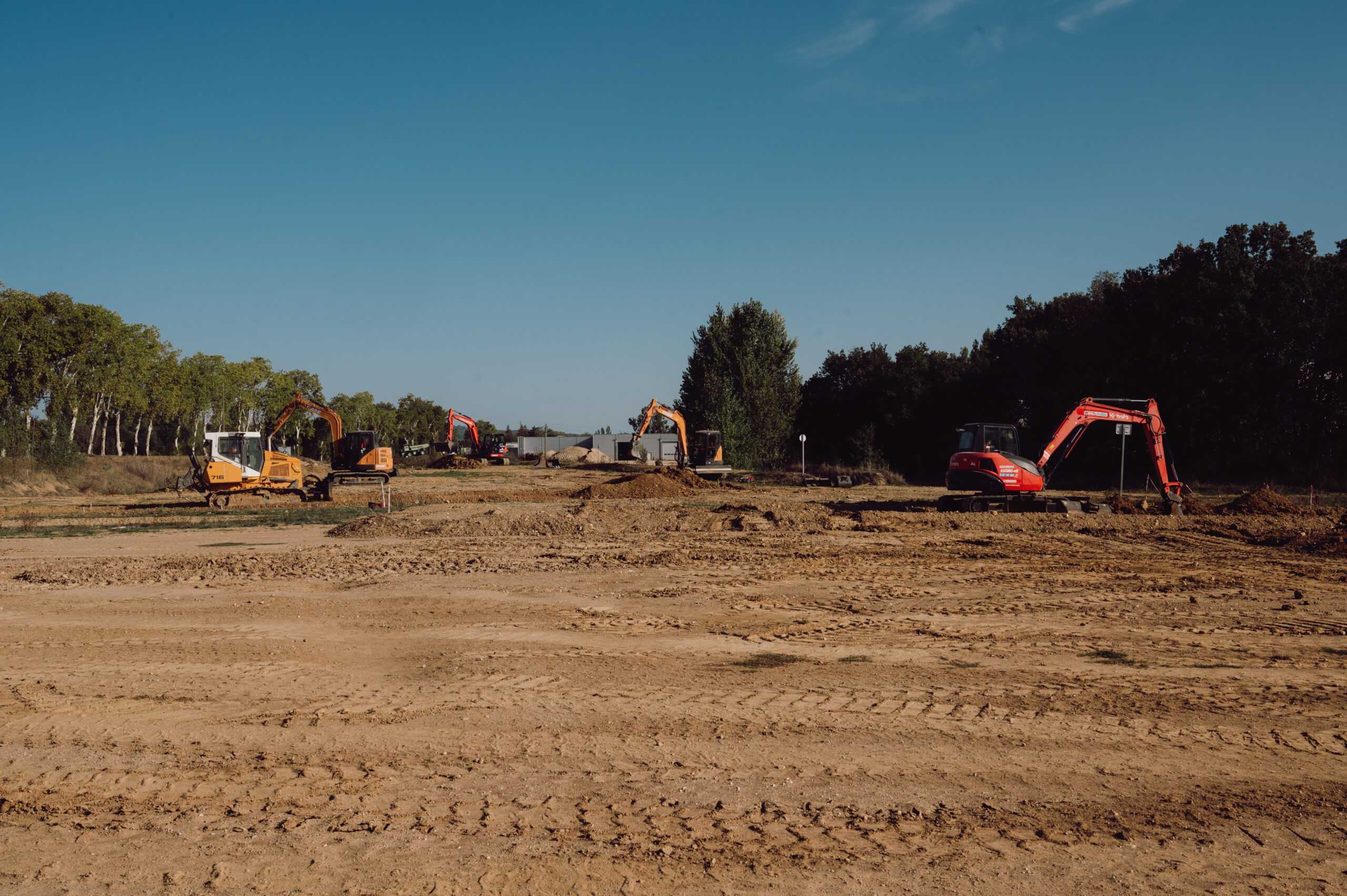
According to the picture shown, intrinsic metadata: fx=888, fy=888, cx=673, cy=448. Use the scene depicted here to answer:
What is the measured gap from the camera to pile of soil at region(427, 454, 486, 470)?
5766 centimetres

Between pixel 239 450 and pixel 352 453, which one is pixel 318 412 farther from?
Answer: pixel 239 450

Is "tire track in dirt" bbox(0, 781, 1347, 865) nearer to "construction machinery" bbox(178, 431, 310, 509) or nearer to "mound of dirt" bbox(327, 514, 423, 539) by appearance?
"mound of dirt" bbox(327, 514, 423, 539)

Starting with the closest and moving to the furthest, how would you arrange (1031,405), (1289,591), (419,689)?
(419,689)
(1289,591)
(1031,405)

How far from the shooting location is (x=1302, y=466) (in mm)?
37312

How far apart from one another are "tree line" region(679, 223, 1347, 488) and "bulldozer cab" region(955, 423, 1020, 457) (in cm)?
2062

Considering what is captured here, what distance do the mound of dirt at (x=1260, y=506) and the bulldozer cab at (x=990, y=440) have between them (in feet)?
20.2

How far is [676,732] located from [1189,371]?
40.9 metres

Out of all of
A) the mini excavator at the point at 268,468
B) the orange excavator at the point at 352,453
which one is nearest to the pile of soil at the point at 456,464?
the orange excavator at the point at 352,453

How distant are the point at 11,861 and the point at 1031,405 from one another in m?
50.7

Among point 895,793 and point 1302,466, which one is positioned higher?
point 1302,466

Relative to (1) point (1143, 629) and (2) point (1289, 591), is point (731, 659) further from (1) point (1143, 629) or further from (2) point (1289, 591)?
(2) point (1289, 591)

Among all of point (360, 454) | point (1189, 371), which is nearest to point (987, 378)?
point (1189, 371)

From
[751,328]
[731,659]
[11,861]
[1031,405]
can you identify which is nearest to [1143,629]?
[731,659]

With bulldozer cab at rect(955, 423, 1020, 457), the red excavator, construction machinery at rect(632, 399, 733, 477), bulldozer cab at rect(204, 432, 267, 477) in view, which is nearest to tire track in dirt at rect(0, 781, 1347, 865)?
the red excavator
